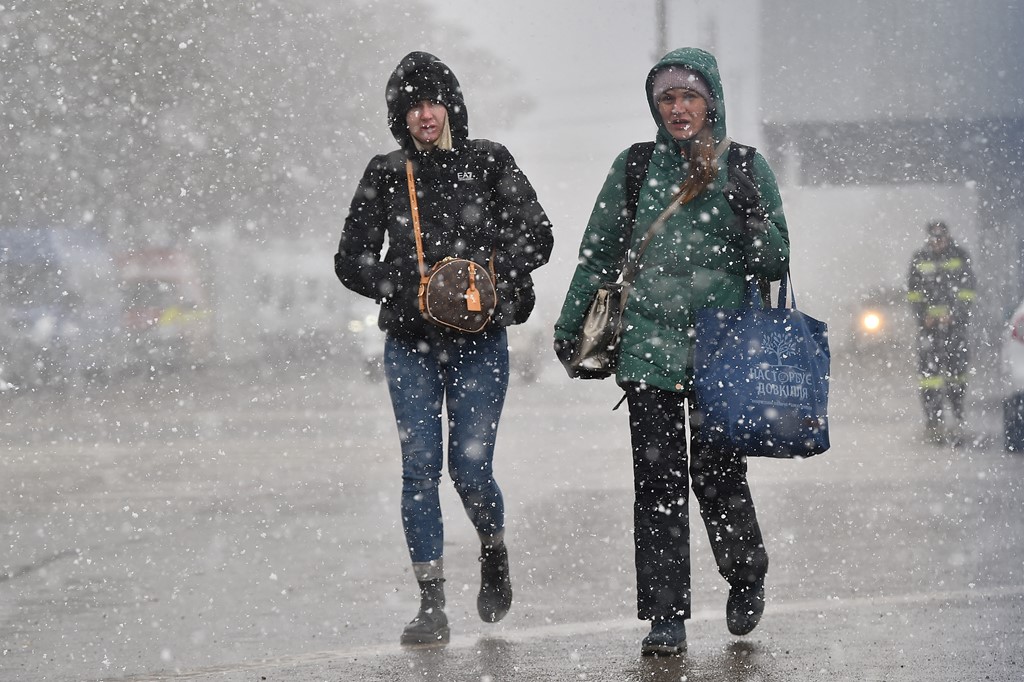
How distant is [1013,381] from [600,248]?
7.15m

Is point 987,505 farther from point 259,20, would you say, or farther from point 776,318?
point 259,20

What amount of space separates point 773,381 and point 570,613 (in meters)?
1.56

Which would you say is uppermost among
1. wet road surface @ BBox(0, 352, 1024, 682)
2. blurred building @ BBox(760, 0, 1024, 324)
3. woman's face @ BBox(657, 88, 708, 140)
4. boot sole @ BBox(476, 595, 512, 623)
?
blurred building @ BBox(760, 0, 1024, 324)

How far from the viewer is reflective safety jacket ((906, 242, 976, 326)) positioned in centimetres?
1233


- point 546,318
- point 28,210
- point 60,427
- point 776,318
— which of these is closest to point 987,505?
point 776,318

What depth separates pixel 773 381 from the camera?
4410mm

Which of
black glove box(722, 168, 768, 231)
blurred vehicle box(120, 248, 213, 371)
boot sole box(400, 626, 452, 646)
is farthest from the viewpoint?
blurred vehicle box(120, 248, 213, 371)

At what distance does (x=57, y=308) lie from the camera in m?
31.6

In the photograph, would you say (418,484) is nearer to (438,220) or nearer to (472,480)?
(472,480)

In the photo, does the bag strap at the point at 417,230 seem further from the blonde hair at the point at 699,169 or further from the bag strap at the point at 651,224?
the blonde hair at the point at 699,169

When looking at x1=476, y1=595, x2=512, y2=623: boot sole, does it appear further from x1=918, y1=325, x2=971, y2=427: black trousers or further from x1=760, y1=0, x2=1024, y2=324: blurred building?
x1=760, y1=0, x2=1024, y2=324: blurred building

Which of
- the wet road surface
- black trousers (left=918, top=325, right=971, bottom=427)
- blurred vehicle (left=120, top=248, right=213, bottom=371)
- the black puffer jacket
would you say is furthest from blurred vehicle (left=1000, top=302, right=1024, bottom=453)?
blurred vehicle (left=120, top=248, right=213, bottom=371)

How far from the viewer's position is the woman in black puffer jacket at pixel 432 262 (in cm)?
489

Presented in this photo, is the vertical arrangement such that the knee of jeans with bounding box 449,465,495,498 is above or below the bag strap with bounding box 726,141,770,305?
below
